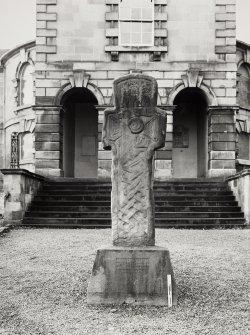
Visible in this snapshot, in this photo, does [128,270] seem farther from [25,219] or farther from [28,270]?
[25,219]

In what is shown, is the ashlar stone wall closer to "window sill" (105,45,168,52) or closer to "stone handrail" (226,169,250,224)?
"window sill" (105,45,168,52)

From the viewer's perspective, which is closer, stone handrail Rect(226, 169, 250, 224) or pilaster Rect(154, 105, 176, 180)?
stone handrail Rect(226, 169, 250, 224)

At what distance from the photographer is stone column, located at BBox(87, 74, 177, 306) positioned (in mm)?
4844

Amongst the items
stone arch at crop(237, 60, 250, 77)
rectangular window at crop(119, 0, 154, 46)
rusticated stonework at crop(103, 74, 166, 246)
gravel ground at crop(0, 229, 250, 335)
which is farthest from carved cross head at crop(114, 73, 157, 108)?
stone arch at crop(237, 60, 250, 77)

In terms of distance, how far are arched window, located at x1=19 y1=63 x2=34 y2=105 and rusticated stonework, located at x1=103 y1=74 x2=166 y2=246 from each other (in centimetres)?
1996

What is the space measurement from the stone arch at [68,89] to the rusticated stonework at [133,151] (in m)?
11.3

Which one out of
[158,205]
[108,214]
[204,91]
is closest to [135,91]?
[108,214]

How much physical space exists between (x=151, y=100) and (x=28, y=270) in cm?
318

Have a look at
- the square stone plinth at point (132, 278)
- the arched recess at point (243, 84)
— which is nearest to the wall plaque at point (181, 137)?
the arched recess at point (243, 84)

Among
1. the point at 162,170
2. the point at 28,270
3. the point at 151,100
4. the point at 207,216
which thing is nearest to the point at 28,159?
the point at 162,170

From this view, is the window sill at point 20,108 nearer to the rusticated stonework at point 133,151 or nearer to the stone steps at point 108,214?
the stone steps at point 108,214

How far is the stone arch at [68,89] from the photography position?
1634 cm

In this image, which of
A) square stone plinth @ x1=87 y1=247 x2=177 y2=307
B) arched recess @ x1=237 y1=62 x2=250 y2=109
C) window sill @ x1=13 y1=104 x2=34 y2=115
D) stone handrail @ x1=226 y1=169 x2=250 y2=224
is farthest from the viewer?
window sill @ x1=13 y1=104 x2=34 y2=115

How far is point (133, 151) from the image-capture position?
16.9 ft
